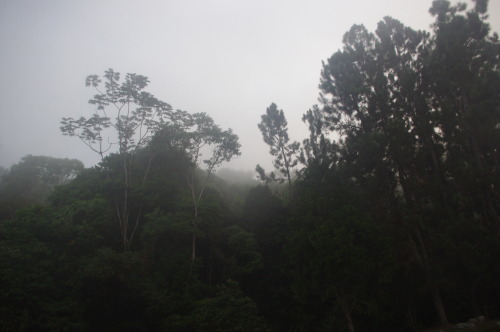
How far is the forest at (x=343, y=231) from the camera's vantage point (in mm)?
12219

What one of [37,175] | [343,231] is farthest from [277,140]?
[37,175]

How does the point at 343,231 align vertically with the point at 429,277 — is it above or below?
above

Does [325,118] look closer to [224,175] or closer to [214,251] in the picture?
[214,251]

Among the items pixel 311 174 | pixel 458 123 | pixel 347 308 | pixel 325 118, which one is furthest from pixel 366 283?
pixel 325 118

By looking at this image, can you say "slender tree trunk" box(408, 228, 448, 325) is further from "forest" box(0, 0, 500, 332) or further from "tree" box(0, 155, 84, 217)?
"tree" box(0, 155, 84, 217)

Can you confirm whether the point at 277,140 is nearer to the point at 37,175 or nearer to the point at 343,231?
the point at 343,231

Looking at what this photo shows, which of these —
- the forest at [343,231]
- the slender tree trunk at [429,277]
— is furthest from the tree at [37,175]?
the slender tree trunk at [429,277]

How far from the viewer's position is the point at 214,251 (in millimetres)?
20203

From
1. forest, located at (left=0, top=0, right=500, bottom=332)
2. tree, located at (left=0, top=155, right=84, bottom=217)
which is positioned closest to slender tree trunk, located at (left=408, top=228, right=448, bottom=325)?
forest, located at (left=0, top=0, right=500, bottom=332)

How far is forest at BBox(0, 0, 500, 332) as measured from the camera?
40.1 ft

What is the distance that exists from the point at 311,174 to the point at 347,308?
299 inches

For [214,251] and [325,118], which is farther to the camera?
[214,251]

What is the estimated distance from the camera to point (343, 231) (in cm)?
1119

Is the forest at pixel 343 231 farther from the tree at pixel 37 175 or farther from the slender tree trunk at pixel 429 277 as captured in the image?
the tree at pixel 37 175
